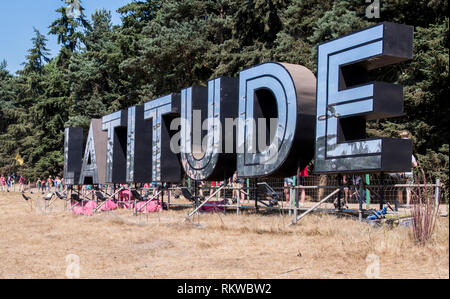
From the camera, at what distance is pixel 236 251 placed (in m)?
10.1

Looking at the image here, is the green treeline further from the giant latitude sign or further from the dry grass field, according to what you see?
the dry grass field

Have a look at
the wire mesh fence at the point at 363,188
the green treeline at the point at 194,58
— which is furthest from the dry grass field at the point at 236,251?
the green treeline at the point at 194,58

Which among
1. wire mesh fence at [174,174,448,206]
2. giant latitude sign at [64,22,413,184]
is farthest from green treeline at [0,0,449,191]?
giant latitude sign at [64,22,413,184]

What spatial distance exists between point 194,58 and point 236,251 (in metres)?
32.4

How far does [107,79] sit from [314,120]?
149 ft

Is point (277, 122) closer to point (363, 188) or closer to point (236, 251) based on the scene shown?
point (363, 188)

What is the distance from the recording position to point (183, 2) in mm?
41094

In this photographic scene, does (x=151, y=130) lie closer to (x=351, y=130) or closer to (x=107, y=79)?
(x=351, y=130)

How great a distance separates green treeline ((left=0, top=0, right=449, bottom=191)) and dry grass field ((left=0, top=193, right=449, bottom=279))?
659cm

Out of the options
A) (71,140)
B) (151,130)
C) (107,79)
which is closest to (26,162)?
(107,79)

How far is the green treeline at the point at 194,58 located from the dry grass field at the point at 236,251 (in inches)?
260

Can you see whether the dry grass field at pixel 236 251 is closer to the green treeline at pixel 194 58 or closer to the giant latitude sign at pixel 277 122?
the giant latitude sign at pixel 277 122

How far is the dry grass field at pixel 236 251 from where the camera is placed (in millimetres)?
8008

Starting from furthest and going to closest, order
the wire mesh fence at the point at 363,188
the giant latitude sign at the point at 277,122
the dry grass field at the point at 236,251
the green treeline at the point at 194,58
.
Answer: the green treeline at the point at 194,58 → the giant latitude sign at the point at 277,122 → the wire mesh fence at the point at 363,188 → the dry grass field at the point at 236,251
